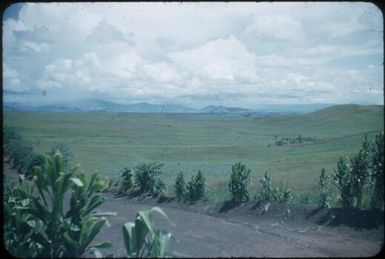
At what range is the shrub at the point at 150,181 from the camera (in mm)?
15594

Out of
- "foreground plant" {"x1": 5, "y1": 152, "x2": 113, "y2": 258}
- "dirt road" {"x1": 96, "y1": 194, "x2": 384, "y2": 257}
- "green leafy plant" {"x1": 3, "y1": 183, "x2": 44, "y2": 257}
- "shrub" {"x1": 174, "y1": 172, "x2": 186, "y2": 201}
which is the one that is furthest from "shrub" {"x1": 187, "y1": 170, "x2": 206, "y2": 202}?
"foreground plant" {"x1": 5, "y1": 152, "x2": 113, "y2": 258}

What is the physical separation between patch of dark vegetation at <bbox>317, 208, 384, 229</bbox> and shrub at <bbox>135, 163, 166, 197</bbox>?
708cm

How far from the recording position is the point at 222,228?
32.0 ft

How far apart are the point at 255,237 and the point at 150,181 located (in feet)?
25.2

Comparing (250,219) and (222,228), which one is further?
(250,219)

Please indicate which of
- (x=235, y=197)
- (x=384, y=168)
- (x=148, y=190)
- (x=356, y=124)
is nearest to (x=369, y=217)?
(x=384, y=168)

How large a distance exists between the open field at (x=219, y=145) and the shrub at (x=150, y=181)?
287cm

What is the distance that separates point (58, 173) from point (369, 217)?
8046 millimetres

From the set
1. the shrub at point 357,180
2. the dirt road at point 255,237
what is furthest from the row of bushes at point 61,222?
the shrub at point 357,180

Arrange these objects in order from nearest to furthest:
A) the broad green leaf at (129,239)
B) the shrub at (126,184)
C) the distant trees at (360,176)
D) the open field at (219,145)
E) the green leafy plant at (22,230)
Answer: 1. the broad green leaf at (129,239)
2. the green leafy plant at (22,230)
3. the distant trees at (360,176)
4. the shrub at (126,184)
5. the open field at (219,145)

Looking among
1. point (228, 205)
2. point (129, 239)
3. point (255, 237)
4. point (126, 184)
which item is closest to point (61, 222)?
point (129, 239)

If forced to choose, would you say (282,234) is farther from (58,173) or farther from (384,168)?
(58,173)

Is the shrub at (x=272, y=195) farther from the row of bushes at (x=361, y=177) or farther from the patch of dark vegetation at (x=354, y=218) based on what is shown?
the patch of dark vegetation at (x=354, y=218)

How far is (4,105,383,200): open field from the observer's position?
24.9 metres
